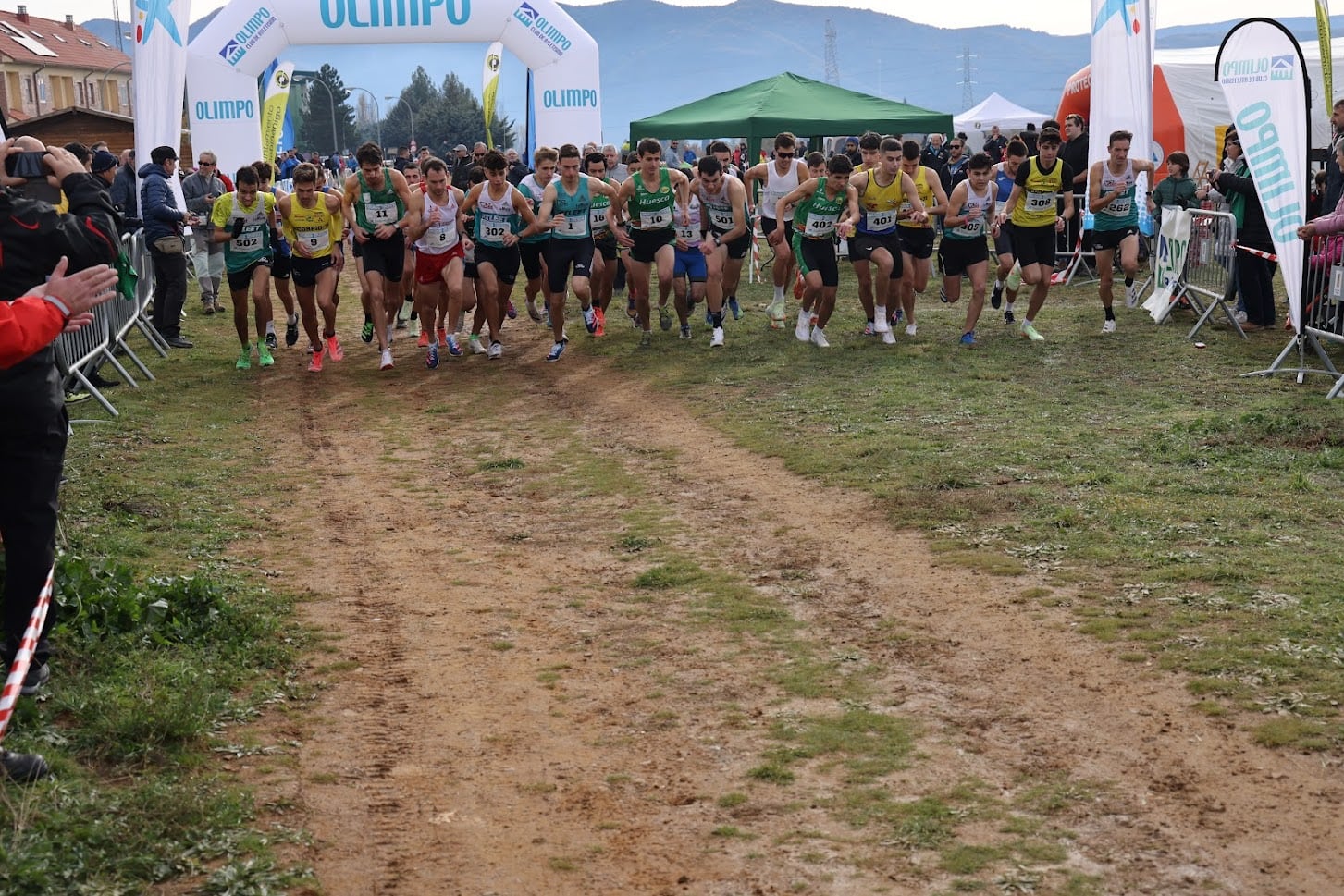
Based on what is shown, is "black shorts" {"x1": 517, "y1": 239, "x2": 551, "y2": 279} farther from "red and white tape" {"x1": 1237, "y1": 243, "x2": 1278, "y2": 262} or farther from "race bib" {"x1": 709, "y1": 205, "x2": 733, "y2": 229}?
"red and white tape" {"x1": 1237, "y1": 243, "x2": 1278, "y2": 262}

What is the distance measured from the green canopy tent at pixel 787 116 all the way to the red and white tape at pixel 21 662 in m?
18.6

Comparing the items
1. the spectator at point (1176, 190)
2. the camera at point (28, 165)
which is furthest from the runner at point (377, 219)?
the spectator at point (1176, 190)

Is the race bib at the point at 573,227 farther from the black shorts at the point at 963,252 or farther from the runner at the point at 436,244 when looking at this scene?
the black shorts at the point at 963,252

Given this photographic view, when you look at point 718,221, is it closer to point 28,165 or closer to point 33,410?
point 28,165

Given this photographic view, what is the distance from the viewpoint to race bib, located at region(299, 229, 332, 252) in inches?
498

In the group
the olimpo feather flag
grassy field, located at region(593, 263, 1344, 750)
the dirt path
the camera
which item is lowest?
the dirt path

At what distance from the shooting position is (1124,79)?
1722 cm

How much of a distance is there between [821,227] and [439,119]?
68.7 m

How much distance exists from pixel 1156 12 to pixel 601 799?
53.5 feet

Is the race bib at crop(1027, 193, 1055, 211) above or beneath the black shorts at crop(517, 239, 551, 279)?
above

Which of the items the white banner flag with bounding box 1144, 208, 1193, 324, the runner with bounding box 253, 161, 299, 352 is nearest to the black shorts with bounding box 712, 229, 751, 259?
the runner with bounding box 253, 161, 299, 352

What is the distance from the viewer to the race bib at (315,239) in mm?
12648

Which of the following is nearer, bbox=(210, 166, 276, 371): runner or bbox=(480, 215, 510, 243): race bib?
bbox=(210, 166, 276, 371): runner

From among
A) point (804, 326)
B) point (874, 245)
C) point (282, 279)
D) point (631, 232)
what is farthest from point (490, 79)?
point (874, 245)
